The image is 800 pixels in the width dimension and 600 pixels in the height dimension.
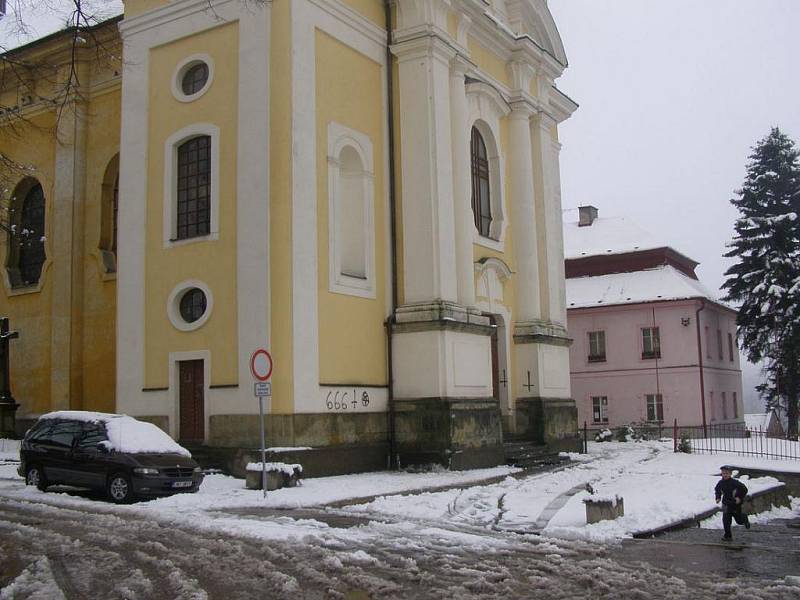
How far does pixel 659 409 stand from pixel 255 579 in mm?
36140

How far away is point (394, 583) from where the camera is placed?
9.20m

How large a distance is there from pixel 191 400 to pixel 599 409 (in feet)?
91.5

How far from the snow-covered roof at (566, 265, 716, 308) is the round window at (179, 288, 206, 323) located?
27.1 m

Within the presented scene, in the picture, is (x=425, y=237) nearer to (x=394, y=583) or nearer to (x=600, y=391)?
(x=394, y=583)

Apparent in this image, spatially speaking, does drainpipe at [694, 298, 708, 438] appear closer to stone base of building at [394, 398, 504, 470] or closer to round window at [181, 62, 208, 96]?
stone base of building at [394, 398, 504, 470]

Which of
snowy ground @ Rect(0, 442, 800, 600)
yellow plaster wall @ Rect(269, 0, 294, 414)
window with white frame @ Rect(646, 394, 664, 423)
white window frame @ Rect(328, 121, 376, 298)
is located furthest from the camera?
window with white frame @ Rect(646, 394, 664, 423)

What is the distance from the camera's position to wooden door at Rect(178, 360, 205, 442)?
20219mm

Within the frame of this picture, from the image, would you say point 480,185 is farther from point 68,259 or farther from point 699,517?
point 699,517

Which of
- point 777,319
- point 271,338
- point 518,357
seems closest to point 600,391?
point 777,319

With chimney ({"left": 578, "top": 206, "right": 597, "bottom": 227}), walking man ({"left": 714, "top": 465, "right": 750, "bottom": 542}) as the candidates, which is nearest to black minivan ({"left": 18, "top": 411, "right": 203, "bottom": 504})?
walking man ({"left": 714, "top": 465, "right": 750, "bottom": 542})

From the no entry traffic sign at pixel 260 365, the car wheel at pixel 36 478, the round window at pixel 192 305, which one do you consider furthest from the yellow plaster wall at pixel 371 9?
the car wheel at pixel 36 478

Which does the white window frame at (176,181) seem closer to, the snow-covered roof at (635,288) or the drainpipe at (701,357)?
the snow-covered roof at (635,288)

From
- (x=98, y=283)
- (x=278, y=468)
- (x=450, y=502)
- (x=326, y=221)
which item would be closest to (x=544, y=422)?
(x=326, y=221)

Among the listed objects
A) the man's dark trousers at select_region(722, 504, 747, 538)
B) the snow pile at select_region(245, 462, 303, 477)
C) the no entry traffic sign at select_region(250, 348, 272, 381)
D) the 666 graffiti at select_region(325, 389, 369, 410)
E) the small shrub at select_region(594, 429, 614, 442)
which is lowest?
the man's dark trousers at select_region(722, 504, 747, 538)
